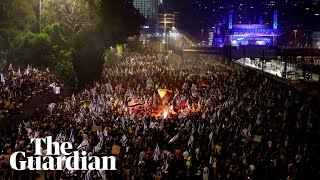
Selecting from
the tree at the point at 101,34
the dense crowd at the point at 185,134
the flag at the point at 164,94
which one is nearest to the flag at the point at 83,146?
the dense crowd at the point at 185,134

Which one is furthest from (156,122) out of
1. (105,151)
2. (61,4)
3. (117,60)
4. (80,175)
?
(117,60)

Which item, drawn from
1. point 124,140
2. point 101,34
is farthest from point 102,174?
point 101,34

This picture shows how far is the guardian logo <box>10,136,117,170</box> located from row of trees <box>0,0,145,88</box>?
21.1m

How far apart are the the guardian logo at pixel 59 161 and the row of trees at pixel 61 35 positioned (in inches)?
832

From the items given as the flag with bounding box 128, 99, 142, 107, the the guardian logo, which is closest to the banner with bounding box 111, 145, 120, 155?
the the guardian logo

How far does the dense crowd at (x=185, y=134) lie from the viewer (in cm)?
1543

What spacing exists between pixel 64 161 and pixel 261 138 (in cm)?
839

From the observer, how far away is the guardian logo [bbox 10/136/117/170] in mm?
14617

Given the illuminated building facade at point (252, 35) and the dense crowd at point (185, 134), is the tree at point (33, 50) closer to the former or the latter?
the dense crowd at point (185, 134)

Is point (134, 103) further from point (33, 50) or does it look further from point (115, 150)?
point (33, 50)

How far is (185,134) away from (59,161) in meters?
6.96

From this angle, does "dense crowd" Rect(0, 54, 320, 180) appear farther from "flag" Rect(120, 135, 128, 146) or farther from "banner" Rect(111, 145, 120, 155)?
"banner" Rect(111, 145, 120, 155)

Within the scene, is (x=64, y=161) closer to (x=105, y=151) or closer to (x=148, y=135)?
(x=105, y=151)

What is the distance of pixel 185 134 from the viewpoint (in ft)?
65.4
